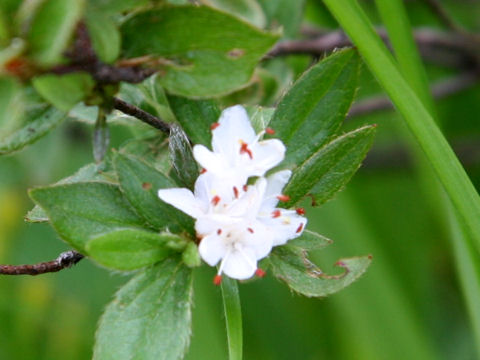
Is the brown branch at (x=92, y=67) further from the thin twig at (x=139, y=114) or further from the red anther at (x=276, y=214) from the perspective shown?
the red anther at (x=276, y=214)

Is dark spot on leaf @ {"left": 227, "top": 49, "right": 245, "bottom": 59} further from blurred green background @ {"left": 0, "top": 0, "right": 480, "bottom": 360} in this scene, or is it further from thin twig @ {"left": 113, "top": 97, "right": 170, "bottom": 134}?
blurred green background @ {"left": 0, "top": 0, "right": 480, "bottom": 360}

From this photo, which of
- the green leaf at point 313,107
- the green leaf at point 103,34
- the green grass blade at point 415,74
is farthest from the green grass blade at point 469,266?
the green leaf at point 103,34

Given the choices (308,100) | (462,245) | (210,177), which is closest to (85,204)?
(210,177)

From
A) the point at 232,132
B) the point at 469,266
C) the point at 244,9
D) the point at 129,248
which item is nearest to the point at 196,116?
the point at 232,132

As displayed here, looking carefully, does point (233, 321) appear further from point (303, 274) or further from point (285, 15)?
point (285, 15)

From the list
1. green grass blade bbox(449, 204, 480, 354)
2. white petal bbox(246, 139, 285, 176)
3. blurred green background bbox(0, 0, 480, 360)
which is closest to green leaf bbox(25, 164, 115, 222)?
white petal bbox(246, 139, 285, 176)
